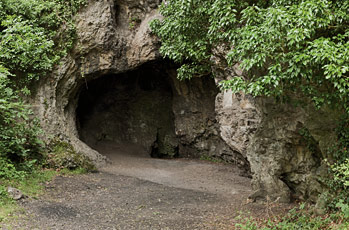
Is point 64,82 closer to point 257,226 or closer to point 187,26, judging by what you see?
point 187,26

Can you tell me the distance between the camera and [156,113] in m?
18.6

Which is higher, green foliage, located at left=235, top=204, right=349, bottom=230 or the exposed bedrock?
the exposed bedrock

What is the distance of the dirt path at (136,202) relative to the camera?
632cm

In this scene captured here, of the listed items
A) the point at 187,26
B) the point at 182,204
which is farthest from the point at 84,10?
the point at 182,204

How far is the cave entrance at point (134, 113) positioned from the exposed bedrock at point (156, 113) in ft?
0.20

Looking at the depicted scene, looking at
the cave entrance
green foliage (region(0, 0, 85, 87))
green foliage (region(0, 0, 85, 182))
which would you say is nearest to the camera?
green foliage (region(0, 0, 85, 182))

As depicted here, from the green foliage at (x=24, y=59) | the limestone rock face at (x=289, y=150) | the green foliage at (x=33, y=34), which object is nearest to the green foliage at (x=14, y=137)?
the green foliage at (x=24, y=59)

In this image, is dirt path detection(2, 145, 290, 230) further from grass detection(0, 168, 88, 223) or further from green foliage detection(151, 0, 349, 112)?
green foliage detection(151, 0, 349, 112)

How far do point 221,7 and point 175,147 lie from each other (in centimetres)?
1295

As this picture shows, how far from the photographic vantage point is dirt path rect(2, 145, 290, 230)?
20.7ft

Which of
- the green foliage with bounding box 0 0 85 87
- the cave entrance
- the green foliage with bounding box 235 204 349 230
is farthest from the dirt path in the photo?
the cave entrance

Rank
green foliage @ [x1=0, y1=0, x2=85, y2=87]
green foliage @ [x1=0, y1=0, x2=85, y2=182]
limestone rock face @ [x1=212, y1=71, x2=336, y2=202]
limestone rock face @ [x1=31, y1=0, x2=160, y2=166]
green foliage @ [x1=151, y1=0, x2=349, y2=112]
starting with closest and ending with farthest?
green foliage @ [x1=151, y1=0, x2=349, y2=112] → limestone rock face @ [x1=212, y1=71, x2=336, y2=202] → green foliage @ [x1=0, y1=0, x2=85, y2=182] → green foliage @ [x1=0, y1=0, x2=85, y2=87] → limestone rock face @ [x1=31, y1=0, x2=160, y2=166]

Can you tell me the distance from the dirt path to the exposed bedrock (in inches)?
49.3

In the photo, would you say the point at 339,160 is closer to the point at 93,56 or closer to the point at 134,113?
the point at 93,56
